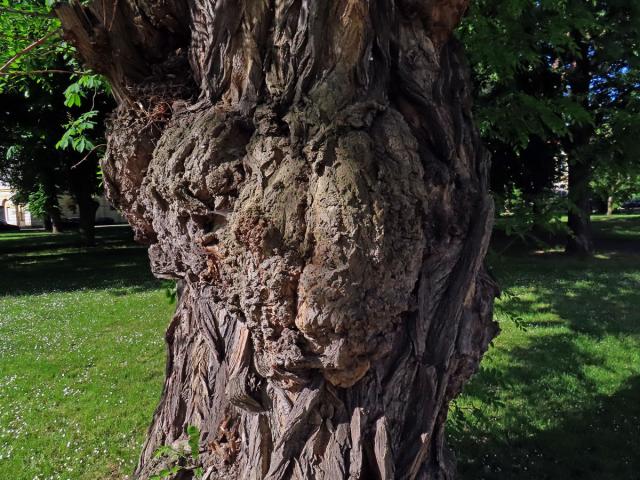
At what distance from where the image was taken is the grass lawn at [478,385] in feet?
14.2

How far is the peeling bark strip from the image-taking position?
6.34ft

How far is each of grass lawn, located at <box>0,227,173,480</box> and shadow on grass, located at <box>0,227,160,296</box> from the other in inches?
5.6

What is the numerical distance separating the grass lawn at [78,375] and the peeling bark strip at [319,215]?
2.61m

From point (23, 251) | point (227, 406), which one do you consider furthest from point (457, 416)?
point (23, 251)

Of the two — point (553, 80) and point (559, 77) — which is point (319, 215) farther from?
point (559, 77)

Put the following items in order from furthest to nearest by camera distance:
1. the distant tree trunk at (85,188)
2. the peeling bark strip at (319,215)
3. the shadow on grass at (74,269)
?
1. the distant tree trunk at (85,188)
2. the shadow on grass at (74,269)
3. the peeling bark strip at (319,215)

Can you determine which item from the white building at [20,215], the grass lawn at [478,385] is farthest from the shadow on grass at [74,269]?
the white building at [20,215]

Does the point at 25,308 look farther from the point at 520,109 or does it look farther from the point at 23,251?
the point at 23,251

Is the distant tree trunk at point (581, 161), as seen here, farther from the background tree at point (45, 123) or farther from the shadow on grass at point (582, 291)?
the background tree at point (45, 123)

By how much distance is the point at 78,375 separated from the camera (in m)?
6.42

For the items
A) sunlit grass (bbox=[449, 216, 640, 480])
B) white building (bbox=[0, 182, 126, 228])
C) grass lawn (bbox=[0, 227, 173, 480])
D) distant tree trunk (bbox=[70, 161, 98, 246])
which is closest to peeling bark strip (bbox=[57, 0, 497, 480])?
sunlit grass (bbox=[449, 216, 640, 480])

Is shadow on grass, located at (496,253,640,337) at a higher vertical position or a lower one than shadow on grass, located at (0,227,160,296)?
lower

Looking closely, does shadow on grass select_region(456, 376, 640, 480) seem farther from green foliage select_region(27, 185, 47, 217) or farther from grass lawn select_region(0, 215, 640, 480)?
green foliage select_region(27, 185, 47, 217)

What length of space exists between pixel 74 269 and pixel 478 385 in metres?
14.4
